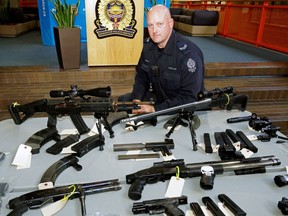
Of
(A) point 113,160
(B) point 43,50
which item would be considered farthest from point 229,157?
(B) point 43,50

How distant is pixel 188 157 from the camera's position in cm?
141

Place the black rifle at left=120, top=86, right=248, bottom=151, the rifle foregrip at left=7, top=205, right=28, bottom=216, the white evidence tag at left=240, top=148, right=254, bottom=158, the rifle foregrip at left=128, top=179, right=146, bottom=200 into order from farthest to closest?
the black rifle at left=120, top=86, right=248, bottom=151 → the white evidence tag at left=240, top=148, right=254, bottom=158 → the rifle foregrip at left=128, top=179, right=146, bottom=200 → the rifle foregrip at left=7, top=205, right=28, bottom=216

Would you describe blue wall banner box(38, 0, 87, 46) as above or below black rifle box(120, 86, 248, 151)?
above

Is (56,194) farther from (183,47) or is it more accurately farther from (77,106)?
(183,47)

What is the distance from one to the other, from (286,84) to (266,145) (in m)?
2.95

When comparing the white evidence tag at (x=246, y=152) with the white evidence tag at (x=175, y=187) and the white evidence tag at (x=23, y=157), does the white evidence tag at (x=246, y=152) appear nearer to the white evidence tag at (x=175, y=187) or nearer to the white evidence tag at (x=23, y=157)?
the white evidence tag at (x=175, y=187)

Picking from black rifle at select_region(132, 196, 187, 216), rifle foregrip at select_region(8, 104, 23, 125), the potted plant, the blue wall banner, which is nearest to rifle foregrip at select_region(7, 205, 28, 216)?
black rifle at select_region(132, 196, 187, 216)

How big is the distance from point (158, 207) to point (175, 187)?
0.16 m

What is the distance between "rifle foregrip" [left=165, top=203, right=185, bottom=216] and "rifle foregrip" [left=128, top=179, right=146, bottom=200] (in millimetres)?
138

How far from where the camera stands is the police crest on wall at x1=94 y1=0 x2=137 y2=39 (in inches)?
152

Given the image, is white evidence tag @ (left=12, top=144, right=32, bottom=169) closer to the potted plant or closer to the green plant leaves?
the potted plant

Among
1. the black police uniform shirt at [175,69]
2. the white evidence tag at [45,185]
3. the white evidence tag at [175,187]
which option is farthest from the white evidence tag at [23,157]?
the black police uniform shirt at [175,69]

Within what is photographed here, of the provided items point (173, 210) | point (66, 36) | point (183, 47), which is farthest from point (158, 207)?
point (66, 36)

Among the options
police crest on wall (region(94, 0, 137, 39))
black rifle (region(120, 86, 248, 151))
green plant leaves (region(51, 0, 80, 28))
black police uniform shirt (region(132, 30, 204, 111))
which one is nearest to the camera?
black rifle (region(120, 86, 248, 151))
